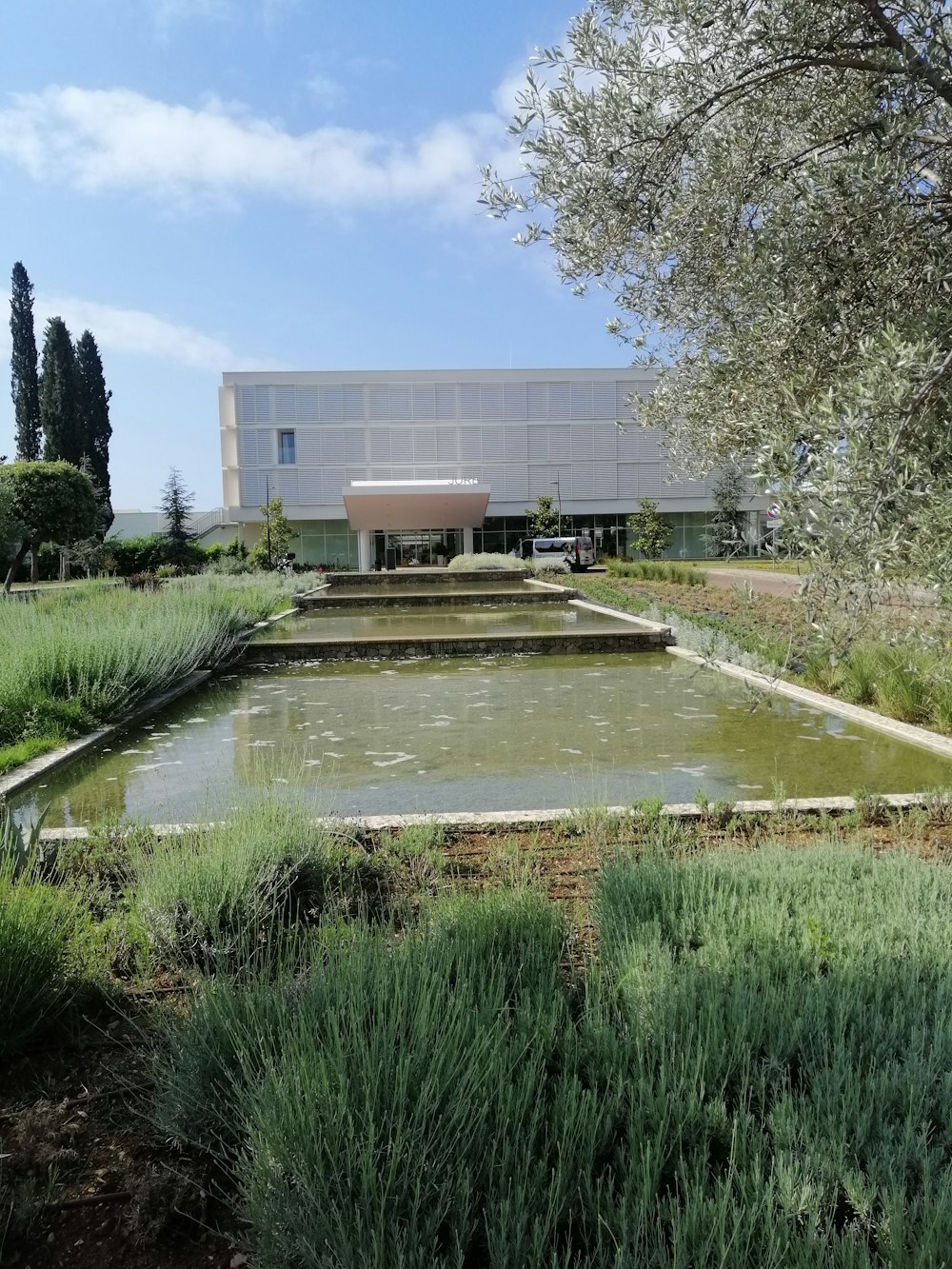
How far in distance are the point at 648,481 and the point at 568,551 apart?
46.6 feet

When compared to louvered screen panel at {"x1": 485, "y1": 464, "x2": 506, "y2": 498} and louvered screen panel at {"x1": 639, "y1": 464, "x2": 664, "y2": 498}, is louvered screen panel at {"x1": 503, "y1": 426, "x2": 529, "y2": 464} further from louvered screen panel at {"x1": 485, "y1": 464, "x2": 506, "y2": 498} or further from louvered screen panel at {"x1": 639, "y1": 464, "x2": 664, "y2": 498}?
louvered screen panel at {"x1": 639, "y1": 464, "x2": 664, "y2": 498}

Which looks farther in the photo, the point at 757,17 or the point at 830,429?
the point at 757,17

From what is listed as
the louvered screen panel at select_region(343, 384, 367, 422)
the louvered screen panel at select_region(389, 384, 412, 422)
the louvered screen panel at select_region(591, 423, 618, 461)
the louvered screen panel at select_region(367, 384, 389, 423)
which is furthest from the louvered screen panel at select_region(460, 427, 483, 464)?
the louvered screen panel at select_region(591, 423, 618, 461)

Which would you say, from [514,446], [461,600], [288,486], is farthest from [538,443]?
[461,600]

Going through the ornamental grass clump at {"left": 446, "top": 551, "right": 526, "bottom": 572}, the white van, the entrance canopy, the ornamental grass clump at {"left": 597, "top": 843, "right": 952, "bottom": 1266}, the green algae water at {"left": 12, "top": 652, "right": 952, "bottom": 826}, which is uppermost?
the entrance canopy

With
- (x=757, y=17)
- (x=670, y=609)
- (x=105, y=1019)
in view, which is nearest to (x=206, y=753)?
(x=105, y=1019)

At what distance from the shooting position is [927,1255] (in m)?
1.62

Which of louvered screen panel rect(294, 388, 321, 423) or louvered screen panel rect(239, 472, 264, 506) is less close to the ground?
louvered screen panel rect(294, 388, 321, 423)

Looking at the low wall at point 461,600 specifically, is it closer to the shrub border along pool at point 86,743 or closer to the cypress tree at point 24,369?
the shrub border along pool at point 86,743

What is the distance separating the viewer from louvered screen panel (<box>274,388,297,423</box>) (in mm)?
54500

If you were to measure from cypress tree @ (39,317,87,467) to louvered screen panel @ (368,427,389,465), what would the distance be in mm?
16131

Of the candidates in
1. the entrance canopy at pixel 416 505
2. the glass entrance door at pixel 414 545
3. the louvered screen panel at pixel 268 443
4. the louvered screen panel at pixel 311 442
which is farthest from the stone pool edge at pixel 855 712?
the louvered screen panel at pixel 268 443

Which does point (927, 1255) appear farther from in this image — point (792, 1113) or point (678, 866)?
point (678, 866)

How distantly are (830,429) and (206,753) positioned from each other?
5.70 meters
